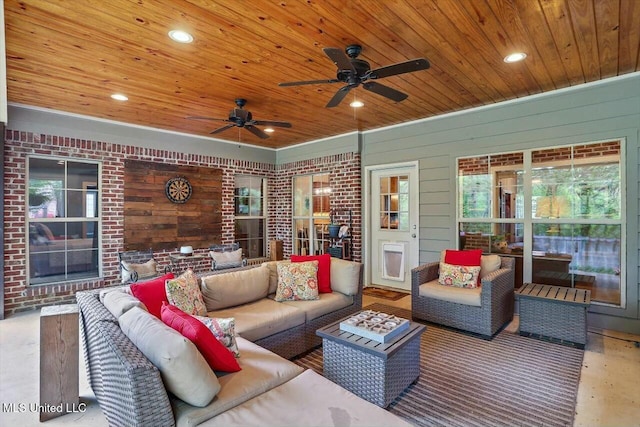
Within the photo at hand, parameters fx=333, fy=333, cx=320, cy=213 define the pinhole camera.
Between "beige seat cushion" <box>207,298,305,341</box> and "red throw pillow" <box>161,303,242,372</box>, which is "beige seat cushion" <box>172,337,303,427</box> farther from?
"beige seat cushion" <box>207,298,305,341</box>

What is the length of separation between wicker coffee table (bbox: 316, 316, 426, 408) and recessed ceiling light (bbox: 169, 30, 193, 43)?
2.54 metres

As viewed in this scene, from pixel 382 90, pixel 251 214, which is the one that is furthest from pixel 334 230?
pixel 382 90

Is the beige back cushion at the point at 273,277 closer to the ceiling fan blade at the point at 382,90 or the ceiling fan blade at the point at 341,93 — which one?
the ceiling fan blade at the point at 341,93

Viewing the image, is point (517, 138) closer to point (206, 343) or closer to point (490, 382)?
point (490, 382)

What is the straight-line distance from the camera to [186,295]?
2725mm

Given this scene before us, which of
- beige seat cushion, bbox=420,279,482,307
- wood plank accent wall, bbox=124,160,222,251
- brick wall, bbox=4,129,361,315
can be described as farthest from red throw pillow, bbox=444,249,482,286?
wood plank accent wall, bbox=124,160,222,251

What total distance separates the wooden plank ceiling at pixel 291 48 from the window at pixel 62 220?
98 centimetres

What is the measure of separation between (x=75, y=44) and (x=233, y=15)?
1.46 meters

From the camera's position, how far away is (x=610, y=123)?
12.0ft

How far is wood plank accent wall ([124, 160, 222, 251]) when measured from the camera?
5285 mm

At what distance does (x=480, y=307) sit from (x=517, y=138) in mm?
2275

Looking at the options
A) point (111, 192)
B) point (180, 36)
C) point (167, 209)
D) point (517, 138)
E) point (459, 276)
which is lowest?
point (459, 276)

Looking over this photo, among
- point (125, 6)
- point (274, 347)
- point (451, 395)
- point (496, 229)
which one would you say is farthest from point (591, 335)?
point (125, 6)

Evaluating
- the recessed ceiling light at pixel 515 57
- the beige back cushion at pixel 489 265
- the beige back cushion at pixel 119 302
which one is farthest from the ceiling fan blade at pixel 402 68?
Result: the beige back cushion at pixel 489 265
